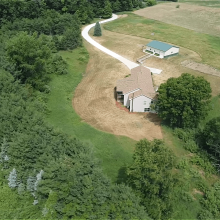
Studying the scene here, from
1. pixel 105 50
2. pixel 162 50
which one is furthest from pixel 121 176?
pixel 105 50

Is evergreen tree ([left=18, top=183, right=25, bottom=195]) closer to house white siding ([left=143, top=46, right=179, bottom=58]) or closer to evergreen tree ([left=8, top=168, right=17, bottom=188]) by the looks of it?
evergreen tree ([left=8, top=168, right=17, bottom=188])

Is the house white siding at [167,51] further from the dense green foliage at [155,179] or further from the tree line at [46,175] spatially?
the dense green foliage at [155,179]

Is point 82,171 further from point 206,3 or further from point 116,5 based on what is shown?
point 206,3

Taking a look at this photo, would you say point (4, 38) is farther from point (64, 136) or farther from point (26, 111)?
point (64, 136)

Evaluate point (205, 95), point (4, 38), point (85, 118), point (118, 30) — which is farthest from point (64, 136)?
point (118, 30)

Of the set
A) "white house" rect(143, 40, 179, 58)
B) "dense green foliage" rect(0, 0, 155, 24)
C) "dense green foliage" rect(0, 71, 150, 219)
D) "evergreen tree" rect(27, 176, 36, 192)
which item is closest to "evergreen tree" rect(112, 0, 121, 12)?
"dense green foliage" rect(0, 0, 155, 24)

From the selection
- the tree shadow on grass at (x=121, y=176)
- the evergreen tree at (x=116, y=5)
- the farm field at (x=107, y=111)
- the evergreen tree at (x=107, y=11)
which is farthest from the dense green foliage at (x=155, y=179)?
the evergreen tree at (x=116, y=5)

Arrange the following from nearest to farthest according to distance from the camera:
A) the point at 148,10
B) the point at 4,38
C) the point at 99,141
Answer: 1. the point at 99,141
2. the point at 4,38
3. the point at 148,10
